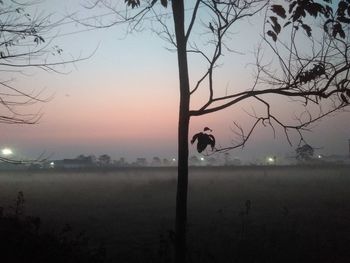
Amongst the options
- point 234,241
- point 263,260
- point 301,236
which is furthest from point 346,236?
point 263,260

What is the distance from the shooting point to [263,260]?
1127cm

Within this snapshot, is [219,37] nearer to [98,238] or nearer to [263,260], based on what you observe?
[263,260]

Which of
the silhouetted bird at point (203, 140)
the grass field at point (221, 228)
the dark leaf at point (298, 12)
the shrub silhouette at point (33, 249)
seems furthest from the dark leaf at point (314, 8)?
the shrub silhouette at point (33, 249)

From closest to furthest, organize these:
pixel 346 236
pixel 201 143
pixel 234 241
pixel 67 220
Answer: pixel 201 143, pixel 234 241, pixel 346 236, pixel 67 220

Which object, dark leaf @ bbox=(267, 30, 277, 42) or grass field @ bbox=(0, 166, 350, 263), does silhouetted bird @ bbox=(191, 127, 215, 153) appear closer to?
dark leaf @ bbox=(267, 30, 277, 42)

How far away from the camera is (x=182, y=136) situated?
A: 204 inches

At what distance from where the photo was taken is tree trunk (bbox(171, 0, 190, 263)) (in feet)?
16.7

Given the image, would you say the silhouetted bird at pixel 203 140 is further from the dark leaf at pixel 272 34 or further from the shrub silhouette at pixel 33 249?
the shrub silhouette at pixel 33 249

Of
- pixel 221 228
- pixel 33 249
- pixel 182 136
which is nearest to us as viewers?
pixel 182 136

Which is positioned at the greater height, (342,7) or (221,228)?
(342,7)

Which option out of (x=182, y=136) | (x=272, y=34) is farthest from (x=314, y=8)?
(x=182, y=136)

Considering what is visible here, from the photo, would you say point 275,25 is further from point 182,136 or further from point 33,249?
point 33,249

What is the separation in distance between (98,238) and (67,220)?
16.9 ft

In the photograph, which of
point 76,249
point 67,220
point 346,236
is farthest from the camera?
point 67,220
